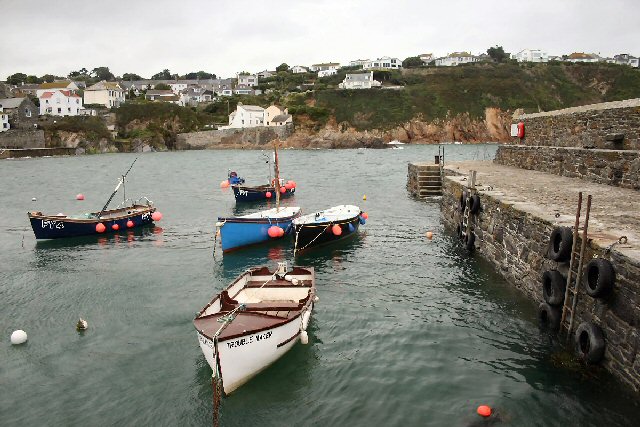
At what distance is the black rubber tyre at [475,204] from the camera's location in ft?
60.1

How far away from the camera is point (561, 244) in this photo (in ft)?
34.7

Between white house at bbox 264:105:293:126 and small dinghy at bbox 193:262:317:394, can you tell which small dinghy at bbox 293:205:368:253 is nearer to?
small dinghy at bbox 193:262:317:394

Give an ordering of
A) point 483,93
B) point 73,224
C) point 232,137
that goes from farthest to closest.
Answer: point 483,93 < point 232,137 < point 73,224

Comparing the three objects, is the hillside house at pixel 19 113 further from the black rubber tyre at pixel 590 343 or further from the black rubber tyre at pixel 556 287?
the black rubber tyre at pixel 590 343

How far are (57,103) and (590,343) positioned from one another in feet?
410

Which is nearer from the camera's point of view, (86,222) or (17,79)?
(86,222)

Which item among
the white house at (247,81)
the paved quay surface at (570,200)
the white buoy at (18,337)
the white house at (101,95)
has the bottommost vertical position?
the white buoy at (18,337)

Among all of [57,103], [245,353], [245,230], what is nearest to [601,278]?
[245,353]

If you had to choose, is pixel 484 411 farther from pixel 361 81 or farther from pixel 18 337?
pixel 361 81

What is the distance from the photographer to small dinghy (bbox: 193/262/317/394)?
30.8 feet

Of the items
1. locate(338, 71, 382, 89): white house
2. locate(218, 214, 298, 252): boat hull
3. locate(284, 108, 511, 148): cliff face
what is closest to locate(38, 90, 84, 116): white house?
locate(284, 108, 511, 148): cliff face

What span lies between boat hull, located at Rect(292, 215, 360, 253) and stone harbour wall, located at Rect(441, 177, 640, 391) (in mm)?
5437

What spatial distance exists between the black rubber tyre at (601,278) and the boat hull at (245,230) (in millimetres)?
14442

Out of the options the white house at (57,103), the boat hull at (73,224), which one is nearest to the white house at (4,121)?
the white house at (57,103)
